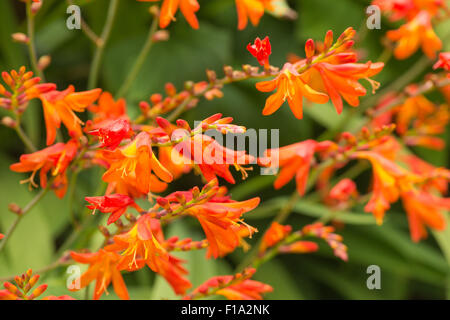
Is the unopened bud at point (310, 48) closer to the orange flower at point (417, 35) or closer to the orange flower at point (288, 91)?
the orange flower at point (288, 91)

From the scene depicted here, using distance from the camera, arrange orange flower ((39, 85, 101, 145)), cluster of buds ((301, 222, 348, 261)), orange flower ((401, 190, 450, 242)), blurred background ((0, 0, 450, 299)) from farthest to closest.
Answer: blurred background ((0, 0, 450, 299)) < orange flower ((401, 190, 450, 242)) < cluster of buds ((301, 222, 348, 261)) < orange flower ((39, 85, 101, 145))

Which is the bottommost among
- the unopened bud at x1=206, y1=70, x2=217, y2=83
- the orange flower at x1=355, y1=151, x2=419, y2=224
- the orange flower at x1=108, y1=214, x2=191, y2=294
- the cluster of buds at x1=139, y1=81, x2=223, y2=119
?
the orange flower at x1=108, y1=214, x2=191, y2=294

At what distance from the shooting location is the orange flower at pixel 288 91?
40 centimetres

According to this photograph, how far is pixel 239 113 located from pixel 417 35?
309 mm

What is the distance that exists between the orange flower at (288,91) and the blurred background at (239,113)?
0.43 m

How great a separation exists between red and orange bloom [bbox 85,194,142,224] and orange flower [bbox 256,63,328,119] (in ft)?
0.42

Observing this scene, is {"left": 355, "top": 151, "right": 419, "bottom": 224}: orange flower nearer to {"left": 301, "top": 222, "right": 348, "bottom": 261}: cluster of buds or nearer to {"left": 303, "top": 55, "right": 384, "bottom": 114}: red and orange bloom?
Result: {"left": 301, "top": 222, "right": 348, "bottom": 261}: cluster of buds

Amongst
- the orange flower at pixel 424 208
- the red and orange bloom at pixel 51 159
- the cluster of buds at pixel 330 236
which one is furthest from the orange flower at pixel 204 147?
the orange flower at pixel 424 208

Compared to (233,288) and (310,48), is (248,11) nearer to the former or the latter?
(310,48)

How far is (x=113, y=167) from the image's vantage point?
39cm

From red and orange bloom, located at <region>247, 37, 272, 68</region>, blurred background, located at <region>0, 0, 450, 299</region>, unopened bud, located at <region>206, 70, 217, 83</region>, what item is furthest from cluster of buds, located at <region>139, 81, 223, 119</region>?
blurred background, located at <region>0, 0, 450, 299</region>

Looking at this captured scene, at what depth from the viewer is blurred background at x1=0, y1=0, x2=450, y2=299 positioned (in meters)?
0.86
